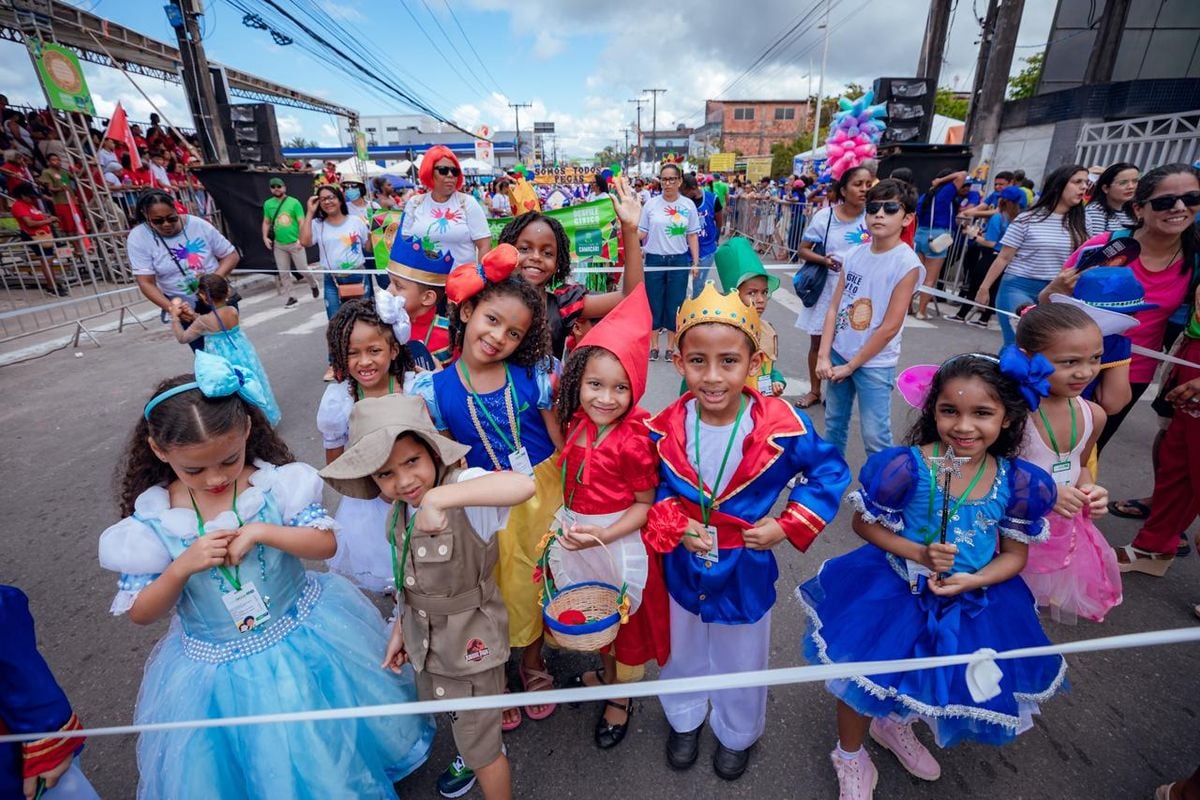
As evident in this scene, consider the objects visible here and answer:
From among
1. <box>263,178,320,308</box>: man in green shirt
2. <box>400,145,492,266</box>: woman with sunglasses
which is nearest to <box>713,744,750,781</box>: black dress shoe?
<box>400,145,492,266</box>: woman with sunglasses

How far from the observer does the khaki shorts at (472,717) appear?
1.74 metres

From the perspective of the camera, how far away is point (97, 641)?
272 centimetres

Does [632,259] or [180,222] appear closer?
[632,259]

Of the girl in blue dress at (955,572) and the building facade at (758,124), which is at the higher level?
the building facade at (758,124)

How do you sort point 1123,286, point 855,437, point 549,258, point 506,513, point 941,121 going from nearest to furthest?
point 506,513, point 1123,286, point 549,258, point 855,437, point 941,121

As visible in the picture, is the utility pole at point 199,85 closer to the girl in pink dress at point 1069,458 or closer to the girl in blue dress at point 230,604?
the girl in blue dress at point 230,604

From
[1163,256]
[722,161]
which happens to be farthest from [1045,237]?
[722,161]

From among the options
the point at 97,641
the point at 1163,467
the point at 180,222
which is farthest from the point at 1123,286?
the point at 180,222

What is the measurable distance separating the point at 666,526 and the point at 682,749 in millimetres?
954

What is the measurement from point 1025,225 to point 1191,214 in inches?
71.5

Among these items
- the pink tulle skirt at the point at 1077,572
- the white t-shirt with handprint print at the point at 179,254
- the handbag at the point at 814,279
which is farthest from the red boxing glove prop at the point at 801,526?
the white t-shirt with handprint print at the point at 179,254

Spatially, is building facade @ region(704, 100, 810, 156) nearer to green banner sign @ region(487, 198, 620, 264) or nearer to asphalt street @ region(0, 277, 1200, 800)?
green banner sign @ region(487, 198, 620, 264)

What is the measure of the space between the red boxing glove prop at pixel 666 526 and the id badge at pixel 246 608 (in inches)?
47.7

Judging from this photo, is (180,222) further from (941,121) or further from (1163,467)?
(941,121)
